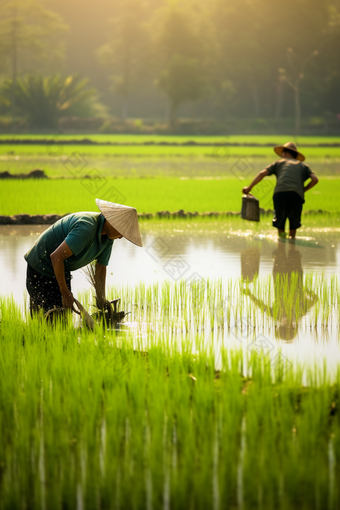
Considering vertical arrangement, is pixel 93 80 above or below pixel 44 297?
above

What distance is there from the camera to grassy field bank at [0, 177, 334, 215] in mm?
9859

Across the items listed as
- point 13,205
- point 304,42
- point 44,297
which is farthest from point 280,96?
point 44,297

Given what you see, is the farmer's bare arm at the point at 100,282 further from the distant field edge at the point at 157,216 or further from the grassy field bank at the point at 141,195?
the grassy field bank at the point at 141,195

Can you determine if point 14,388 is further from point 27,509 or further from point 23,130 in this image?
point 23,130

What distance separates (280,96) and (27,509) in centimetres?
4858

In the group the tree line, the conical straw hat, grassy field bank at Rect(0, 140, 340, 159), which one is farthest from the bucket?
the tree line

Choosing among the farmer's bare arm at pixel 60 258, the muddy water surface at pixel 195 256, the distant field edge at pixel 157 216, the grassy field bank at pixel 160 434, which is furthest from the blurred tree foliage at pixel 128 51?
the grassy field bank at pixel 160 434

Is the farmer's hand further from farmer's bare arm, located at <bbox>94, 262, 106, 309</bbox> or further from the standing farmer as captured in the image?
farmer's bare arm, located at <bbox>94, 262, 106, 309</bbox>

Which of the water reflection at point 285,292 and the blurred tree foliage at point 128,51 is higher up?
the blurred tree foliage at point 128,51

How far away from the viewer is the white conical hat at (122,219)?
361 centimetres

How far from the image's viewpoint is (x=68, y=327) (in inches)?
145

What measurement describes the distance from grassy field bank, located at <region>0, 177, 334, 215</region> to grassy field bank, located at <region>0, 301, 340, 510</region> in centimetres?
624

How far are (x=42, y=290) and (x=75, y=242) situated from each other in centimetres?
59

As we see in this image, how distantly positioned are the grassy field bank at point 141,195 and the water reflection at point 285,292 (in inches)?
132
